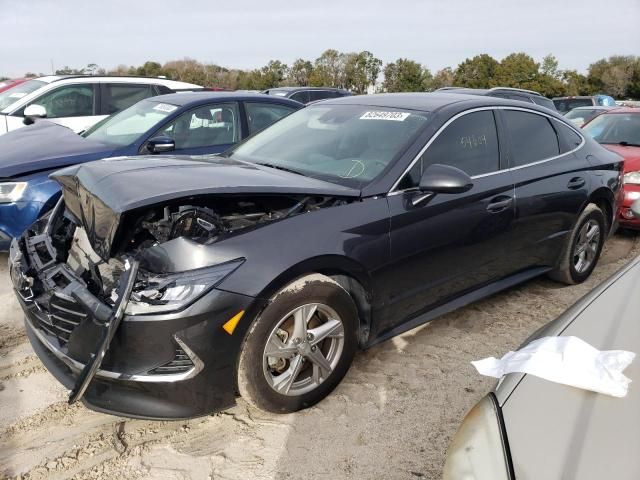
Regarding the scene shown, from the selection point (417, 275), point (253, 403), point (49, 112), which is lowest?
point (253, 403)

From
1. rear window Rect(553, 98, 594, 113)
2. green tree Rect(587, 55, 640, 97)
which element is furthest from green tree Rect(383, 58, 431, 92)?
rear window Rect(553, 98, 594, 113)

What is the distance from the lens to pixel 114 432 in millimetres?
2584

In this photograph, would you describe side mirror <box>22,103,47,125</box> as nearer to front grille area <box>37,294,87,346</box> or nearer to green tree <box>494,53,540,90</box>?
front grille area <box>37,294,87,346</box>

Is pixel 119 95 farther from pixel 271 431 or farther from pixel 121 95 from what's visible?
pixel 271 431

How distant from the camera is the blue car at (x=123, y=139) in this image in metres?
4.29

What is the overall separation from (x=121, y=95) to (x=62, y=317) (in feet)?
19.9

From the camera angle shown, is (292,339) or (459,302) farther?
(459,302)

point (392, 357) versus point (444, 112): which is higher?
point (444, 112)

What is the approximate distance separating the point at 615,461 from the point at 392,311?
1775mm

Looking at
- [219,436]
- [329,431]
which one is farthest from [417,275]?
[219,436]

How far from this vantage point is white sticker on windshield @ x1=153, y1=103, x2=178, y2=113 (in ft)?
17.9

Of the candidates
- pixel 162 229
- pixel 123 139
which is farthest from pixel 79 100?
pixel 162 229

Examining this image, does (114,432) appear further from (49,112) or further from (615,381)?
(49,112)

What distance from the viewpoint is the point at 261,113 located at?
19.8 feet
